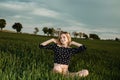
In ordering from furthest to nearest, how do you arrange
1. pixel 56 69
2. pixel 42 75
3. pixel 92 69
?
1. pixel 92 69
2. pixel 56 69
3. pixel 42 75

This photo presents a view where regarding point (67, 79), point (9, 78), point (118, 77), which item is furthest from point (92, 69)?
point (9, 78)

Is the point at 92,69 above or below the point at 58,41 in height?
below

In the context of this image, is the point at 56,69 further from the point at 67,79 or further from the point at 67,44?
the point at 67,79

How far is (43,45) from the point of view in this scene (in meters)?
12.2

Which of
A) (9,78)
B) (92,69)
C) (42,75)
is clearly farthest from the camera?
(92,69)

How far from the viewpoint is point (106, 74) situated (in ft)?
44.3

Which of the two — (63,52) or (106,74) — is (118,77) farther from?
(63,52)

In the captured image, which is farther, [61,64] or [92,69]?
[92,69]

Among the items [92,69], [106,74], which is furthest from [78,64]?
[106,74]

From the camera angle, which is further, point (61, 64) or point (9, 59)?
point (9, 59)

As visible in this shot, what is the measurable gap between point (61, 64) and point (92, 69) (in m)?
2.91

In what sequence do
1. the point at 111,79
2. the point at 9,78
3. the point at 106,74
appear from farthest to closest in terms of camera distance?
the point at 106,74 < the point at 111,79 < the point at 9,78

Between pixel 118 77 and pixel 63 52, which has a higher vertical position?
pixel 63 52

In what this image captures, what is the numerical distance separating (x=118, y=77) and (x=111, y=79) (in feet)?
1.90
